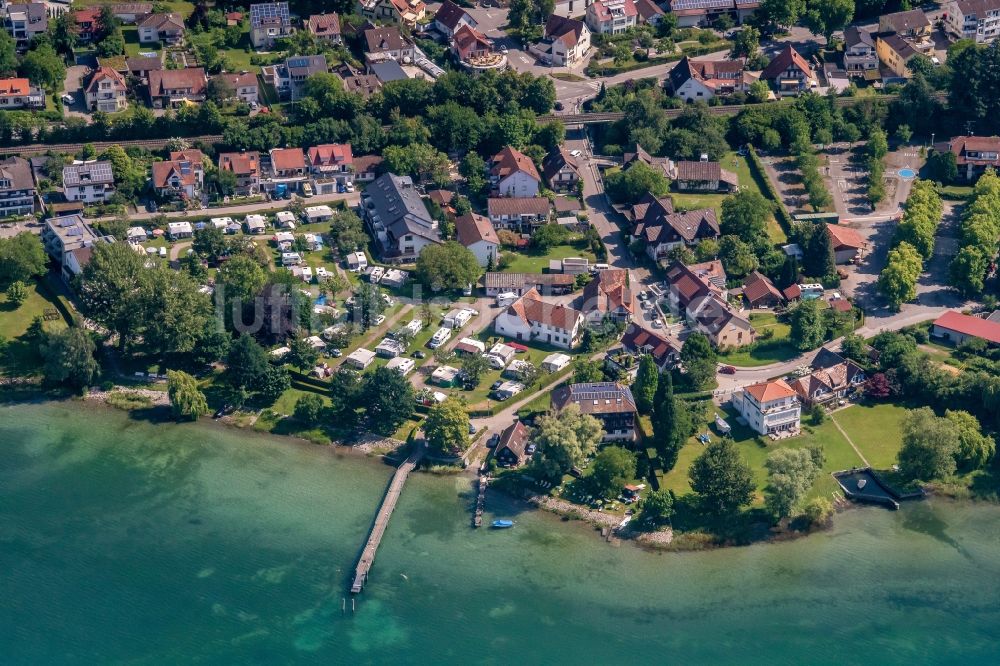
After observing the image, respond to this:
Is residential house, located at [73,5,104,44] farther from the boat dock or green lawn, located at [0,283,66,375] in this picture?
the boat dock

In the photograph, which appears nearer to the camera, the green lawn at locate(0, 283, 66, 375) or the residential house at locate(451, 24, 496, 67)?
the green lawn at locate(0, 283, 66, 375)

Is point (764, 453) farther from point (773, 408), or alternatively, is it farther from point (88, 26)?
point (88, 26)

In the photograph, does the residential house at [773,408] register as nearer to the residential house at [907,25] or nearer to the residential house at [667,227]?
the residential house at [667,227]

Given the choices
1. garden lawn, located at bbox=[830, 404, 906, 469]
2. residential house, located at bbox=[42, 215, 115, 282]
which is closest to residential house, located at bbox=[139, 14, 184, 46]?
residential house, located at bbox=[42, 215, 115, 282]

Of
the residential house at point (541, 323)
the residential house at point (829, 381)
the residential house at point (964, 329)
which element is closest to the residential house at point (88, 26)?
the residential house at point (541, 323)

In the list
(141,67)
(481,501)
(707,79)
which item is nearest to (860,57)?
(707,79)

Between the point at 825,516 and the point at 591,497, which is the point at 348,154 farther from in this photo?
the point at 825,516
